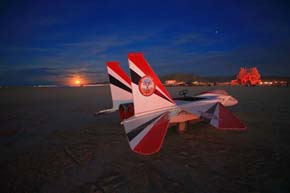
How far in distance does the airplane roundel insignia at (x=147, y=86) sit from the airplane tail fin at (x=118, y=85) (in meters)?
2.21

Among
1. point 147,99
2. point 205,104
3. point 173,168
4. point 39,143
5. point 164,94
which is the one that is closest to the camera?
point 173,168

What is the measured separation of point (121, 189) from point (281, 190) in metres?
3.75

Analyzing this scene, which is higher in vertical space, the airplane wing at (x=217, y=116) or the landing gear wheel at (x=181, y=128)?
the airplane wing at (x=217, y=116)

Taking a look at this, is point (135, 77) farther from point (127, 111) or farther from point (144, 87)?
point (127, 111)

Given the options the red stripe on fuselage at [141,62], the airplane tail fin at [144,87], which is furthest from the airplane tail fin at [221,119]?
the red stripe on fuselage at [141,62]

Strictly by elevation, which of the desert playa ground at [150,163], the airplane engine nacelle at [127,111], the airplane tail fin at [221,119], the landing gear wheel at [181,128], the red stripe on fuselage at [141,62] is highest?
the red stripe on fuselage at [141,62]

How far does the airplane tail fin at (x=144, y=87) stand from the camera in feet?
17.1

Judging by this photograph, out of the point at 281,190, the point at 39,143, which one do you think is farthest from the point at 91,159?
the point at 281,190

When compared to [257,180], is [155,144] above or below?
above

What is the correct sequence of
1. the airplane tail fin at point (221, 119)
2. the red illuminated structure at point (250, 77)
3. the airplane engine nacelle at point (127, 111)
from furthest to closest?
1. the red illuminated structure at point (250, 77)
2. the airplane engine nacelle at point (127, 111)
3. the airplane tail fin at point (221, 119)

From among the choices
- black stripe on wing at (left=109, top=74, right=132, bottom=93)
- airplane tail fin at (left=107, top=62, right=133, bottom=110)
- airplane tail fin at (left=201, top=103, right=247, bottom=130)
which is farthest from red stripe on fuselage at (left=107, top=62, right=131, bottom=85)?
airplane tail fin at (left=201, top=103, right=247, bottom=130)

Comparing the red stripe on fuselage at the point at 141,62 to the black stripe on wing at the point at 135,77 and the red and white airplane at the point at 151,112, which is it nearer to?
the red and white airplane at the point at 151,112

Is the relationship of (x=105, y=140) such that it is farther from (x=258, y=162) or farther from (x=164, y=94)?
(x=258, y=162)

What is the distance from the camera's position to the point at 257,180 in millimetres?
3809
